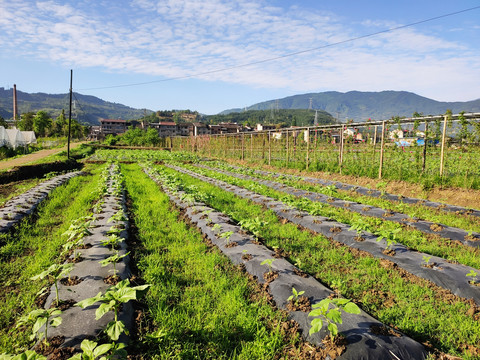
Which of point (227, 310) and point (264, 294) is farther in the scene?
point (264, 294)

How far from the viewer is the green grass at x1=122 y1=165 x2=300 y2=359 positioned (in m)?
2.32

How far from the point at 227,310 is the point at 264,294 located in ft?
1.70

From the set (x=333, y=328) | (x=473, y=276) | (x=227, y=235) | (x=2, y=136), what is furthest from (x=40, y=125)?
(x=473, y=276)

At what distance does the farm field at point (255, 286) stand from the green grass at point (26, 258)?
2 cm

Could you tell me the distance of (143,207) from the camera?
6.99 m

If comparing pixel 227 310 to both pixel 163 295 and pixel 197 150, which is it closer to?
pixel 163 295

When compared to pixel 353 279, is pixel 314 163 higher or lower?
higher

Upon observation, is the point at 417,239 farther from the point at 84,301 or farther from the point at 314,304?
the point at 84,301

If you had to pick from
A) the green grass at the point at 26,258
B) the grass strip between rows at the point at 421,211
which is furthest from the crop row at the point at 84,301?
the grass strip between rows at the point at 421,211

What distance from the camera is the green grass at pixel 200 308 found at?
2.32 m

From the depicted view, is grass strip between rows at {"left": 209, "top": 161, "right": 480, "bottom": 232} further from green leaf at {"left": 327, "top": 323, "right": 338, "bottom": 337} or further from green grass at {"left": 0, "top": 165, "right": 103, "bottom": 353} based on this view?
green grass at {"left": 0, "top": 165, "right": 103, "bottom": 353}

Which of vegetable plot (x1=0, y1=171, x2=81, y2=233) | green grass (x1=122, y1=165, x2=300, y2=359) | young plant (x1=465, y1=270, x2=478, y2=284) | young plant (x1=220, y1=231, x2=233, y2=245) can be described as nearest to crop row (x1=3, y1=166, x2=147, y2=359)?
green grass (x1=122, y1=165, x2=300, y2=359)

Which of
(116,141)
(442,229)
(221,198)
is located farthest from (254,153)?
(116,141)

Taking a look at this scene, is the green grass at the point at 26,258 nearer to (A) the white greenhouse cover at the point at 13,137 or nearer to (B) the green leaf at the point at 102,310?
(B) the green leaf at the point at 102,310
